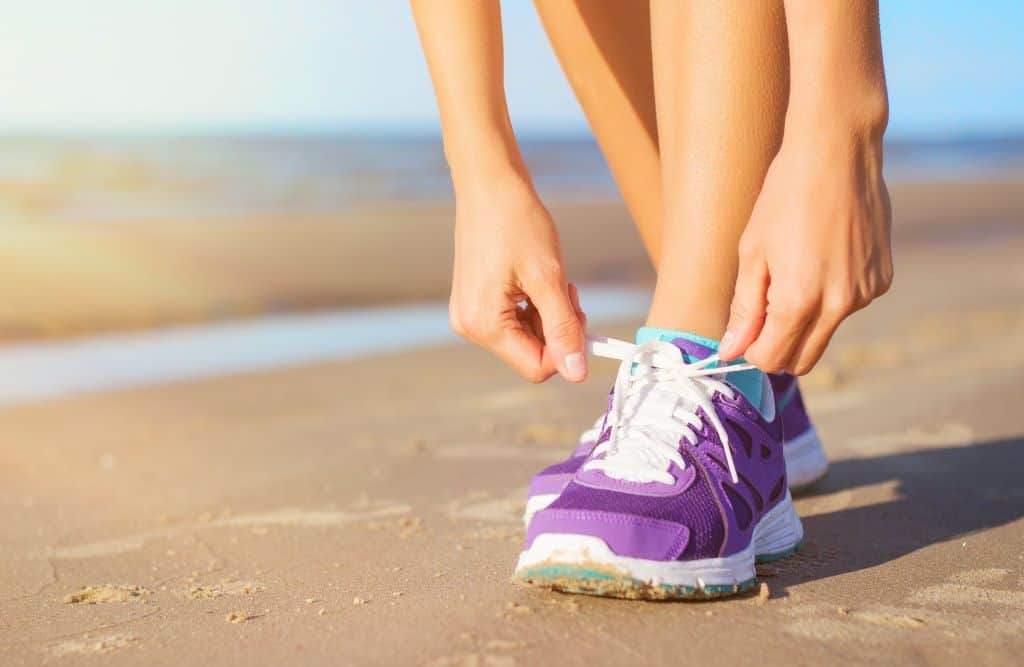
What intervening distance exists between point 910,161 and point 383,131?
14527 mm

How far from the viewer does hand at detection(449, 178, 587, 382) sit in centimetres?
131

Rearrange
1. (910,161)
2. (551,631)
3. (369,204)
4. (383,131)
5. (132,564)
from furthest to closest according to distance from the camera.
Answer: (383,131)
(910,161)
(369,204)
(132,564)
(551,631)

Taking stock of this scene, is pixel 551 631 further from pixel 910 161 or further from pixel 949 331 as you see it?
pixel 910 161

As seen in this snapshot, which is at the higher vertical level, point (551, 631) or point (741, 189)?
point (741, 189)

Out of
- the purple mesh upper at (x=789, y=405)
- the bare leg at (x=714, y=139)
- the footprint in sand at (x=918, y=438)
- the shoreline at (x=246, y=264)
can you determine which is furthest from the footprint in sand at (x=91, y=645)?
the shoreline at (x=246, y=264)

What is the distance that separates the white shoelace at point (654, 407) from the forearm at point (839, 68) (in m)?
0.33

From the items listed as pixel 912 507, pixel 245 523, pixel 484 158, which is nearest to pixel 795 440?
pixel 912 507

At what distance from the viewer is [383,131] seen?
31.1 meters

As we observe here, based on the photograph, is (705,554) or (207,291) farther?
(207,291)

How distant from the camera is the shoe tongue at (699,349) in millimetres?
1406

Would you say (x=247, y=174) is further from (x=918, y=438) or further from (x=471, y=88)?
(x=471, y=88)

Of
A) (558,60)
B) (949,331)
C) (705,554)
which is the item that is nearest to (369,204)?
(949,331)

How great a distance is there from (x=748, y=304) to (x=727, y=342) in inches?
2.3

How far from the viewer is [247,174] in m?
14.2
